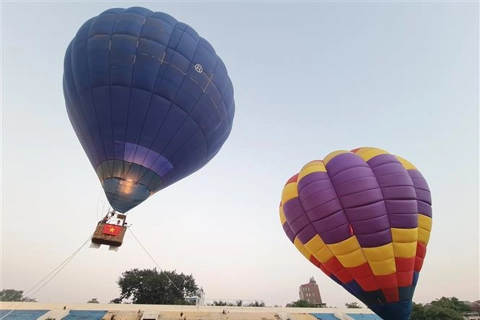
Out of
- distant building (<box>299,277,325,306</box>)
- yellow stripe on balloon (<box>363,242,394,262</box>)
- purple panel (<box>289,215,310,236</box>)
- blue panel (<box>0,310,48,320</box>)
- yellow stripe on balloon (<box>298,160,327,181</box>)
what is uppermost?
distant building (<box>299,277,325,306</box>)

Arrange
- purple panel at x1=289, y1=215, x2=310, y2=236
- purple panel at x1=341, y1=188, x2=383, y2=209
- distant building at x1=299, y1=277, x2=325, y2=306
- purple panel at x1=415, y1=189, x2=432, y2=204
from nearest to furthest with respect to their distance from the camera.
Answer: purple panel at x1=341, y1=188, x2=383, y2=209, purple panel at x1=415, y1=189, x2=432, y2=204, purple panel at x1=289, y1=215, x2=310, y2=236, distant building at x1=299, y1=277, x2=325, y2=306

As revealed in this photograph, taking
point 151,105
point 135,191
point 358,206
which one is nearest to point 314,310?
point 358,206

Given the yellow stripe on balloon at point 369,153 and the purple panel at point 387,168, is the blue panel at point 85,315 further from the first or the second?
the purple panel at point 387,168

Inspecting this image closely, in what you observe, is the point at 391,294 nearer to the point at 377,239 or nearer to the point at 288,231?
the point at 377,239

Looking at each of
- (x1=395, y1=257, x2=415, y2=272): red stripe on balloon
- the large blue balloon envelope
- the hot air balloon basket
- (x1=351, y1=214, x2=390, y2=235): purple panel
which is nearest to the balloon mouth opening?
the large blue balloon envelope

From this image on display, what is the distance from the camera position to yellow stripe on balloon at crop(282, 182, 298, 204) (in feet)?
31.3

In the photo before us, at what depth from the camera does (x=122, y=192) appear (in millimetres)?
9023

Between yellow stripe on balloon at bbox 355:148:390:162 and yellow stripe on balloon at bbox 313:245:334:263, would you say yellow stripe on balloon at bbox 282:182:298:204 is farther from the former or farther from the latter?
yellow stripe on balloon at bbox 355:148:390:162

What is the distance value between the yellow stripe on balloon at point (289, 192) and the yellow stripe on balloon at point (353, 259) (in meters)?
2.50

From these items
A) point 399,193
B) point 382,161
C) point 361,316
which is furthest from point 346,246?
point 361,316

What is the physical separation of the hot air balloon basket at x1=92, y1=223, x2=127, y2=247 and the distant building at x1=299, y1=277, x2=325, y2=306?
89187 millimetres

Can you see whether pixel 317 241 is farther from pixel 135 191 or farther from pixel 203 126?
pixel 135 191

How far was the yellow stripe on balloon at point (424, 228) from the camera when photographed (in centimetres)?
827

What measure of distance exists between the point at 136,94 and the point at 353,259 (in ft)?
28.6
